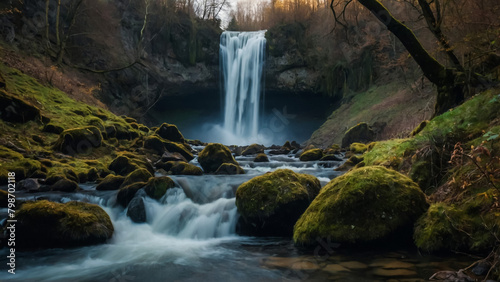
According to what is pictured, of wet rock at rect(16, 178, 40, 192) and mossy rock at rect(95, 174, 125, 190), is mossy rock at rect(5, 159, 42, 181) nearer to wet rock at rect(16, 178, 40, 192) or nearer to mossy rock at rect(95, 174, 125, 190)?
wet rock at rect(16, 178, 40, 192)

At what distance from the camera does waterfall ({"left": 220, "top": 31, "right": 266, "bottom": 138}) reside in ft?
99.9

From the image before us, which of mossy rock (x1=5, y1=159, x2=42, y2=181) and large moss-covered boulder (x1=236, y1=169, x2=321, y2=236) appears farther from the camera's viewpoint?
mossy rock (x1=5, y1=159, x2=42, y2=181)

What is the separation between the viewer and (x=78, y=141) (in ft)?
40.7

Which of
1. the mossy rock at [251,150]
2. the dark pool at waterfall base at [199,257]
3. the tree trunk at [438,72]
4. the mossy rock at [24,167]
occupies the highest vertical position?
the tree trunk at [438,72]

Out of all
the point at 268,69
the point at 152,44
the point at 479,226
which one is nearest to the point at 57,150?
the point at 479,226

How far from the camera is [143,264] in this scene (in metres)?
5.25

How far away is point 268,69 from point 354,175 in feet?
85.7

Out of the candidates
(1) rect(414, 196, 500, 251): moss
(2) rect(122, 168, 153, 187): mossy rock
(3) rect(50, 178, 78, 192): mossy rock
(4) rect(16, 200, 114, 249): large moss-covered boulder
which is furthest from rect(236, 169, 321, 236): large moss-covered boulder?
(3) rect(50, 178, 78, 192): mossy rock

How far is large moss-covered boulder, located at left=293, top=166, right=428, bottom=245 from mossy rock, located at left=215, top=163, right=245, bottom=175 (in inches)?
267

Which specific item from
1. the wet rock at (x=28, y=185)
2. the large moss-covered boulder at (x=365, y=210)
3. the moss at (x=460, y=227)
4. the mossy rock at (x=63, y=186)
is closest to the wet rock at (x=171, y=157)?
the mossy rock at (x=63, y=186)

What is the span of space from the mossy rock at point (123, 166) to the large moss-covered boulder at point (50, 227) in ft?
16.7

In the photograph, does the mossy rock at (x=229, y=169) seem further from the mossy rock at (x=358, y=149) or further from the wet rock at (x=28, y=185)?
the mossy rock at (x=358, y=149)

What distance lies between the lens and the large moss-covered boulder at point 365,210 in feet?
15.6

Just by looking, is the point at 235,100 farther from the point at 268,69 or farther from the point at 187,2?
the point at 187,2
